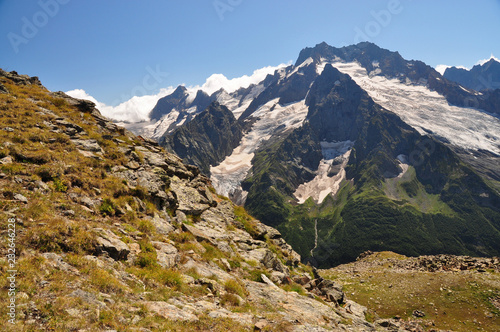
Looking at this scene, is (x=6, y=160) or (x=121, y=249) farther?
(x=6, y=160)

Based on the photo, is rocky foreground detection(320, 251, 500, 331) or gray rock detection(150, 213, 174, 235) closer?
gray rock detection(150, 213, 174, 235)

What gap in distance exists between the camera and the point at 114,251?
11.7m

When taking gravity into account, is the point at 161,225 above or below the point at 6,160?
below

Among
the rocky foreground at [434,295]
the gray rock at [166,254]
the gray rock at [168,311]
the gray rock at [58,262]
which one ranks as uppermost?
the gray rock at [58,262]

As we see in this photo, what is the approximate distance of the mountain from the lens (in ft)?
26.2

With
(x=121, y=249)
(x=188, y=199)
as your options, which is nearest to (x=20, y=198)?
(x=121, y=249)

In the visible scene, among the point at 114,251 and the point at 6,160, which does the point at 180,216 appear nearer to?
the point at 114,251

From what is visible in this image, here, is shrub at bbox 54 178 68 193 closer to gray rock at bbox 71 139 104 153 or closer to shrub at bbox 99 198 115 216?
shrub at bbox 99 198 115 216

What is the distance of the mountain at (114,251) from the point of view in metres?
8.00

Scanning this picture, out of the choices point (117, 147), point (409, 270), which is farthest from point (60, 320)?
point (409, 270)

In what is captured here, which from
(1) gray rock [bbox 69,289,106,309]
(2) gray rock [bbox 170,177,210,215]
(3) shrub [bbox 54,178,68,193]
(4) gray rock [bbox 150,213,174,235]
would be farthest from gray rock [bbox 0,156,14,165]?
(1) gray rock [bbox 69,289,106,309]

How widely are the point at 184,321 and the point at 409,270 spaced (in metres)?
51.7

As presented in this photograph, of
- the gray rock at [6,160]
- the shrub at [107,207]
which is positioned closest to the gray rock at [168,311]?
the shrub at [107,207]

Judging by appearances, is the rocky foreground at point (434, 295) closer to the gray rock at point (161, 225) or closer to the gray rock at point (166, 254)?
the gray rock at point (166, 254)
